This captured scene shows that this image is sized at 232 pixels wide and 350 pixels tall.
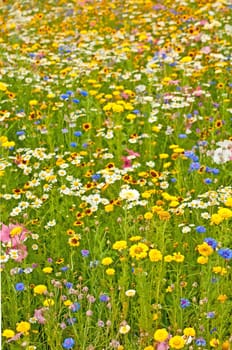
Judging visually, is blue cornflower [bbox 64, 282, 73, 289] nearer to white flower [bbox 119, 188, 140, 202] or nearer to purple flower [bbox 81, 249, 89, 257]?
purple flower [bbox 81, 249, 89, 257]

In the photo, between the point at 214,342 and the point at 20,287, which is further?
the point at 20,287

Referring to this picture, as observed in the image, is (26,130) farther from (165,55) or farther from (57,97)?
(165,55)

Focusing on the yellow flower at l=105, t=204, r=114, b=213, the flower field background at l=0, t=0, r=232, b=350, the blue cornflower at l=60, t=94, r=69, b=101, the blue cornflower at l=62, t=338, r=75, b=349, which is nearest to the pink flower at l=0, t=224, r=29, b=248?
the flower field background at l=0, t=0, r=232, b=350

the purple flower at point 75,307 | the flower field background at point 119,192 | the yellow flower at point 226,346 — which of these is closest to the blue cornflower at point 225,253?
the flower field background at point 119,192

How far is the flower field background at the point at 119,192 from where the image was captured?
2498 millimetres

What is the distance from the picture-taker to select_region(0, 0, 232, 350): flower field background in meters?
2.50

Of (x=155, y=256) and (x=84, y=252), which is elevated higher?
(x=155, y=256)

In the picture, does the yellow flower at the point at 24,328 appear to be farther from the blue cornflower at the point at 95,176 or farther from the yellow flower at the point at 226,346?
the blue cornflower at the point at 95,176

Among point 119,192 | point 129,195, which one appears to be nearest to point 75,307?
point 129,195

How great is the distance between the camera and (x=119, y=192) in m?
3.39

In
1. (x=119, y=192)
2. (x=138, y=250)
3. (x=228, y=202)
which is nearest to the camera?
(x=138, y=250)

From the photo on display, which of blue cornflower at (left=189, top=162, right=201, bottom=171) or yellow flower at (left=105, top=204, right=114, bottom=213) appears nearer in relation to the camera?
yellow flower at (left=105, top=204, right=114, bottom=213)

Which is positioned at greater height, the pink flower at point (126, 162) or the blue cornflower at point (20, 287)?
the blue cornflower at point (20, 287)

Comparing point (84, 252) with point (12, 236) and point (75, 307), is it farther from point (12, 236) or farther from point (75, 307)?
point (75, 307)
